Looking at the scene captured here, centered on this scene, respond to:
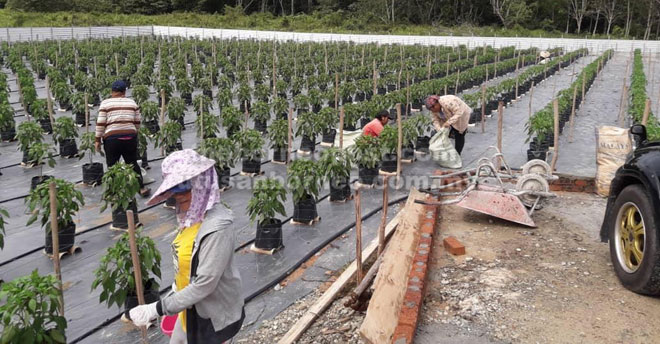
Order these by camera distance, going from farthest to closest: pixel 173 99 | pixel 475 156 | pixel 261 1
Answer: pixel 261 1 → pixel 173 99 → pixel 475 156

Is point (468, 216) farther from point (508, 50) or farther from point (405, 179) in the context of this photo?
point (508, 50)

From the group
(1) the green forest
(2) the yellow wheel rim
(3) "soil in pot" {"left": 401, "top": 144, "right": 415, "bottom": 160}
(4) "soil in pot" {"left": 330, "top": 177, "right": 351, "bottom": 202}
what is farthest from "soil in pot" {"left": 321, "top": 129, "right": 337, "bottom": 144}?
(1) the green forest

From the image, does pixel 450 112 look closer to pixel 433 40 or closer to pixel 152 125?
pixel 152 125

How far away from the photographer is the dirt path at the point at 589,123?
353 inches

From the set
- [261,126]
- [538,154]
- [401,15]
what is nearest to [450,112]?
[538,154]

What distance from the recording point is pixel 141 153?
8172 mm

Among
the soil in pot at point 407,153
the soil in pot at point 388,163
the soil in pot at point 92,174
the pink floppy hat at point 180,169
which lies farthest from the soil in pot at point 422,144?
the pink floppy hat at point 180,169

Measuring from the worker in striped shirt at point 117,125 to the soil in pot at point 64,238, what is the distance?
122cm

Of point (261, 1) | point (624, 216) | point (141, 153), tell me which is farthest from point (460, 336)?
point (261, 1)

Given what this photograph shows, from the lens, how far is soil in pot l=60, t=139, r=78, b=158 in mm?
8723

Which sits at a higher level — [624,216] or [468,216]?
[624,216]

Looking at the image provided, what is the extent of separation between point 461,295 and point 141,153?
5.63 m

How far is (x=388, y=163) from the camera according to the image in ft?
27.3

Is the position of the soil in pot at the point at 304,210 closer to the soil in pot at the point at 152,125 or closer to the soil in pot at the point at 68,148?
the soil in pot at the point at 68,148
